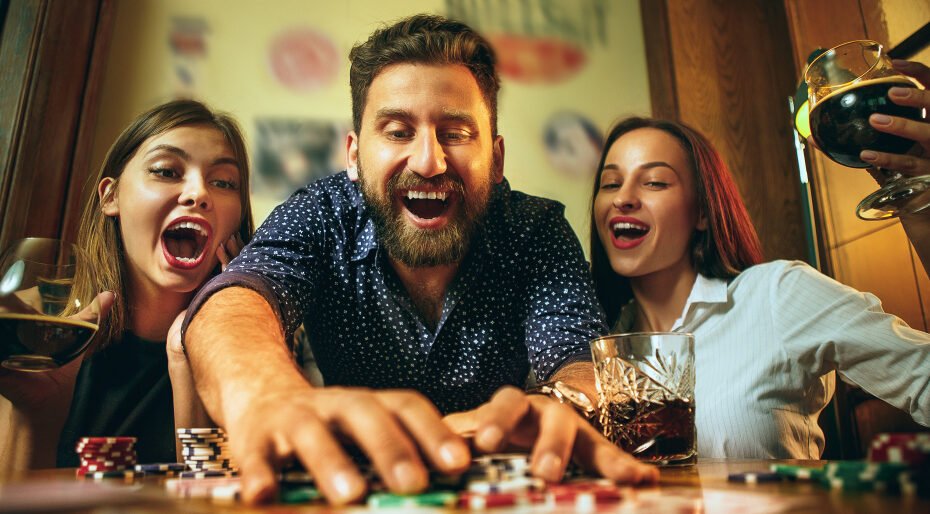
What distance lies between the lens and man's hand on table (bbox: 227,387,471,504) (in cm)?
52

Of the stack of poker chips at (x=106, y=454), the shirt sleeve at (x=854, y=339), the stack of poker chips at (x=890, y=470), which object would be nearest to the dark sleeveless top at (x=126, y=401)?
the stack of poker chips at (x=106, y=454)

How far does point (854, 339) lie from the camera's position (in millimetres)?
1647

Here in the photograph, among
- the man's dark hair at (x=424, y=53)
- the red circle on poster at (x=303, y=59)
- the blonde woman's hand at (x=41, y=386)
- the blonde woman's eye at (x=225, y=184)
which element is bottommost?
the blonde woman's hand at (x=41, y=386)

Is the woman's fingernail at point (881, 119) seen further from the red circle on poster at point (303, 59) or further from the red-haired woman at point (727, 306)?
the red circle on poster at point (303, 59)

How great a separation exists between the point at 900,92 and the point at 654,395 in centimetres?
90

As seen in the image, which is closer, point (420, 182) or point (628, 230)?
point (420, 182)

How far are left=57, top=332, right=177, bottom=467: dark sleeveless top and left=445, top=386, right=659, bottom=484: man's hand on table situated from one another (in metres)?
1.31

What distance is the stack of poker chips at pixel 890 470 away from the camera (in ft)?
1.67

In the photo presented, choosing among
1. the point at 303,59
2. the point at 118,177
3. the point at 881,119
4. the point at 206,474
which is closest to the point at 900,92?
the point at 881,119

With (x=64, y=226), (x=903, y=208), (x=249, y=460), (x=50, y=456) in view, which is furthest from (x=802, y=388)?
(x=64, y=226)

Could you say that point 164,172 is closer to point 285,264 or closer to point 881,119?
point 285,264

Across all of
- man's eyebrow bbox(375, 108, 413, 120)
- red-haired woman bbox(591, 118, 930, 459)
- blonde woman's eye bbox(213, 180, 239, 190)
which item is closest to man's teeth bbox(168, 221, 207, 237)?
blonde woman's eye bbox(213, 180, 239, 190)

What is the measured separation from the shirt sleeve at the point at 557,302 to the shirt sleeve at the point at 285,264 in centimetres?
55

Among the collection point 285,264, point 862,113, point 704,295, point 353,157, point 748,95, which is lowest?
point 704,295
